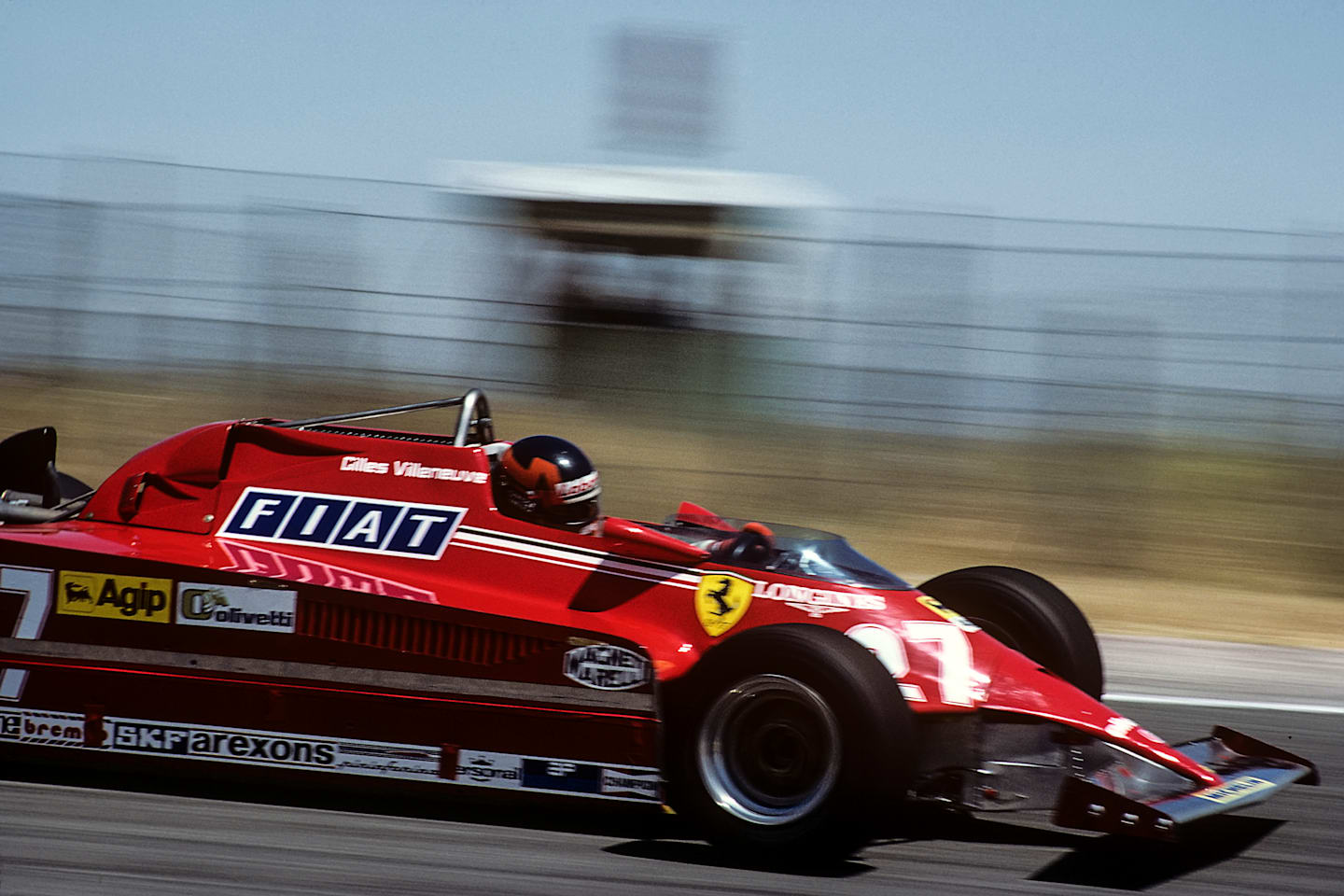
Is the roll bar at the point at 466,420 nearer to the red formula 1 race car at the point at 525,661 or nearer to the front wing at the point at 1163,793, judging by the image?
the red formula 1 race car at the point at 525,661

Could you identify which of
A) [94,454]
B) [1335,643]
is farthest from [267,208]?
[1335,643]

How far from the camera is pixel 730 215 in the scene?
40.0ft

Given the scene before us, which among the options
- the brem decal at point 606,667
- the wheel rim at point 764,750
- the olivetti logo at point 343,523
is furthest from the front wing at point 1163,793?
the olivetti logo at point 343,523

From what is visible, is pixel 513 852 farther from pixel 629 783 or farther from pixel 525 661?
pixel 525 661

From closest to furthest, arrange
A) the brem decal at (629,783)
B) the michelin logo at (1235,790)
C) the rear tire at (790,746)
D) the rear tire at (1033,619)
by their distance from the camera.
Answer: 1. the rear tire at (790,746)
2. the michelin logo at (1235,790)
3. the brem decal at (629,783)
4. the rear tire at (1033,619)

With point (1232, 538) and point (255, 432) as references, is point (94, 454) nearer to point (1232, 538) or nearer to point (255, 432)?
point (255, 432)

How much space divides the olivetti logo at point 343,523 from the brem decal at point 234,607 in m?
0.29

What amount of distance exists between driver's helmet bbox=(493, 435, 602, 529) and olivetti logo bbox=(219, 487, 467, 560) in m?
0.20

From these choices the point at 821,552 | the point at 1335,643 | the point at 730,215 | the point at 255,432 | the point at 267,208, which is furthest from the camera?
the point at 730,215

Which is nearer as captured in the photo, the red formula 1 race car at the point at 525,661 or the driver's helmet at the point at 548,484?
the red formula 1 race car at the point at 525,661

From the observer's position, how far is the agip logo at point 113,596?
5.05 meters

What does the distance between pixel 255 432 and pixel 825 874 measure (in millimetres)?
2550

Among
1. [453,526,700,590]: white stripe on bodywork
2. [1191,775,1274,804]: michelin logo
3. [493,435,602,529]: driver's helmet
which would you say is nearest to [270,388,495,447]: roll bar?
[493,435,602,529]: driver's helmet

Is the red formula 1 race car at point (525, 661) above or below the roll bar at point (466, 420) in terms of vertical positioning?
below
